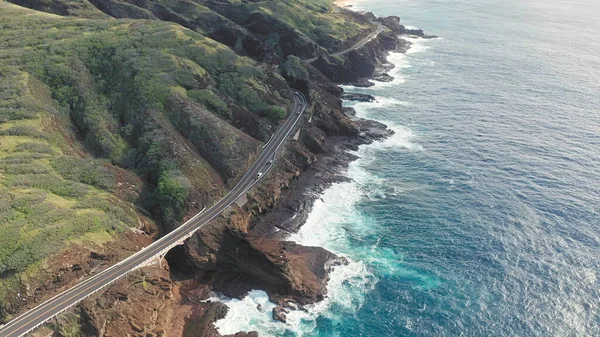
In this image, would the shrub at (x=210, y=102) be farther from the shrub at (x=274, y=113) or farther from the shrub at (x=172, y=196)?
the shrub at (x=172, y=196)

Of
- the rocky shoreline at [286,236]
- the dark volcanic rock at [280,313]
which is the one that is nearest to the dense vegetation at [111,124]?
the rocky shoreline at [286,236]

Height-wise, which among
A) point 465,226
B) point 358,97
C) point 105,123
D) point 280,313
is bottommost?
point 280,313

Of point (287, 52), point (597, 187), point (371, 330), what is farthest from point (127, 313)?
point (287, 52)

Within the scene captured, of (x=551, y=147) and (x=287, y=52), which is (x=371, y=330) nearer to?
(x=551, y=147)

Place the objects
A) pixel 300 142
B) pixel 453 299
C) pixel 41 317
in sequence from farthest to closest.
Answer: pixel 300 142 → pixel 453 299 → pixel 41 317

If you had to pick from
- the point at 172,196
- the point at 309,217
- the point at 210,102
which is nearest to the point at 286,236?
the point at 309,217

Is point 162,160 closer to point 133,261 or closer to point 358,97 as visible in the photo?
point 133,261

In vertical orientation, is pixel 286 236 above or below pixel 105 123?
below
